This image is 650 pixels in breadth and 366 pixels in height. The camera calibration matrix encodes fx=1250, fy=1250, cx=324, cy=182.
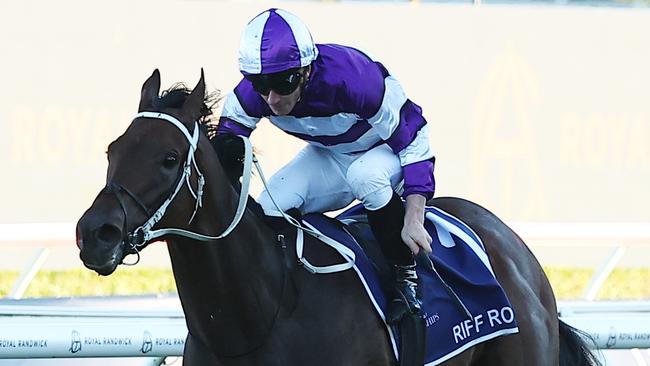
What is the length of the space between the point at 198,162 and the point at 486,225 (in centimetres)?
143

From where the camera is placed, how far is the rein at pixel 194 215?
9.43 ft

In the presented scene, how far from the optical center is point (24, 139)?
307 inches

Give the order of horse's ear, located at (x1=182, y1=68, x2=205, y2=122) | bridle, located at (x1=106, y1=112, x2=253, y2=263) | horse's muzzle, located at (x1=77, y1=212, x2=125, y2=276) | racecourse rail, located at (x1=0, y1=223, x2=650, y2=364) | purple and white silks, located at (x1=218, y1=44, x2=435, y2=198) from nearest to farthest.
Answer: horse's muzzle, located at (x1=77, y1=212, x2=125, y2=276), bridle, located at (x1=106, y1=112, x2=253, y2=263), horse's ear, located at (x1=182, y1=68, x2=205, y2=122), purple and white silks, located at (x1=218, y1=44, x2=435, y2=198), racecourse rail, located at (x1=0, y1=223, x2=650, y2=364)

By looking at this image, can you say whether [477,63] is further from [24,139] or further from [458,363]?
[458,363]

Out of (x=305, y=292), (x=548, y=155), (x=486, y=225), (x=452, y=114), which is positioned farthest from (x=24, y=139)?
(x=305, y=292)

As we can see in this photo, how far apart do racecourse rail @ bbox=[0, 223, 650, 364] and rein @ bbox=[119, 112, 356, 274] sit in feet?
4.55

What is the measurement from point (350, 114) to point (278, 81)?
0.36 m

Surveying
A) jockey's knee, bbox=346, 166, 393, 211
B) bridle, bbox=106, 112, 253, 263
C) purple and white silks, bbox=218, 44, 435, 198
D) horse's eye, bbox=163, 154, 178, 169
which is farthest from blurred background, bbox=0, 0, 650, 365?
horse's eye, bbox=163, 154, 178, 169

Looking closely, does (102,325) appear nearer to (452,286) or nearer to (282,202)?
(282,202)

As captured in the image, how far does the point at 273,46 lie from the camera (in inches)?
126

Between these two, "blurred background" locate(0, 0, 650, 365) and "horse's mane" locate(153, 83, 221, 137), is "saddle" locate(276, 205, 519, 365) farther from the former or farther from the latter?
"blurred background" locate(0, 0, 650, 365)

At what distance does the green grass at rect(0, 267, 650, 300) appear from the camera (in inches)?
316

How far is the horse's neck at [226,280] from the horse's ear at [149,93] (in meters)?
0.24

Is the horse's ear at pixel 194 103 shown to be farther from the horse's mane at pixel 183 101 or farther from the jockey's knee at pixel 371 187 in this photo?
the jockey's knee at pixel 371 187
